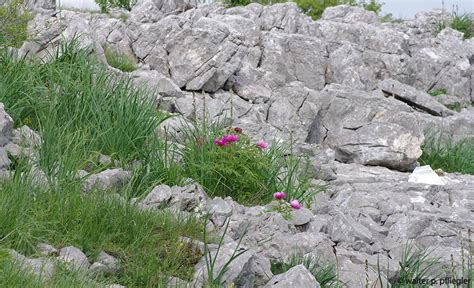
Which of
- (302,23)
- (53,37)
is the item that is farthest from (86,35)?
(302,23)

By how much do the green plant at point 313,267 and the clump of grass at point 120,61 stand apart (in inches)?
290

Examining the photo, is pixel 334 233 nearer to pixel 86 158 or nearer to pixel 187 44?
pixel 86 158

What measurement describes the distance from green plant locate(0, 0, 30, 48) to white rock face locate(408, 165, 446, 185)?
564 centimetres

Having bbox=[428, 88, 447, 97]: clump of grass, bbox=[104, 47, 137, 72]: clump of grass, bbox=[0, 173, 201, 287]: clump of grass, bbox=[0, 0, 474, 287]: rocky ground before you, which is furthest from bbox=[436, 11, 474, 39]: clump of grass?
bbox=[0, 173, 201, 287]: clump of grass

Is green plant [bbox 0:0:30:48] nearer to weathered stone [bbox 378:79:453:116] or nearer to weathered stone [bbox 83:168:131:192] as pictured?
weathered stone [bbox 83:168:131:192]

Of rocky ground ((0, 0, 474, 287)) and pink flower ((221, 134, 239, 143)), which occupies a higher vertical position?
pink flower ((221, 134, 239, 143))

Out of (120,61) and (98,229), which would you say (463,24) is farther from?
(98,229)

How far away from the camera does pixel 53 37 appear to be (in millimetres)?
9969

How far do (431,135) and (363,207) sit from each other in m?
5.79

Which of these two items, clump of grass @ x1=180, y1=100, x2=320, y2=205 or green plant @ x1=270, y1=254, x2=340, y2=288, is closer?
green plant @ x1=270, y1=254, x2=340, y2=288

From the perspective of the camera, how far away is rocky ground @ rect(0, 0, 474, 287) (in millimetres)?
5855

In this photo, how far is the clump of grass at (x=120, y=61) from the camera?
12.0 metres

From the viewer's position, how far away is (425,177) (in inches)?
384

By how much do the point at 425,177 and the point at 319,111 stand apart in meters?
2.82
